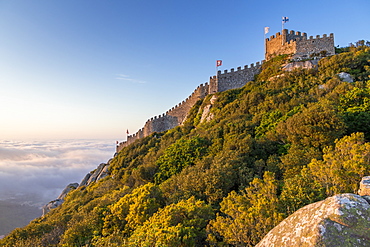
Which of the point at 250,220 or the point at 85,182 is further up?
the point at 250,220

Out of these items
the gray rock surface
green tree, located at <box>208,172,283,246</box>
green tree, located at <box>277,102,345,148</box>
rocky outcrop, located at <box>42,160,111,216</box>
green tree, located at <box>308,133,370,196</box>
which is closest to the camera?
the gray rock surface

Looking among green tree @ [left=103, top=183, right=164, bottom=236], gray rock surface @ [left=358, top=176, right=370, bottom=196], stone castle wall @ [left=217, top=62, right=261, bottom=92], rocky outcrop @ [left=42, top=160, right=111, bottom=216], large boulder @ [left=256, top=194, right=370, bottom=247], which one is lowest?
rocky outcrop @ [left=42, top=160, right=111, bottom=216]

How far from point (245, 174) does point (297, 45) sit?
3065cm

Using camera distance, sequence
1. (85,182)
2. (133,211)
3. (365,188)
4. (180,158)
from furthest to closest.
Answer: (85,182)
(180,158)
(133,211)
(365,188)

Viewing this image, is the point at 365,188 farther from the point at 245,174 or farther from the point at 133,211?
the point at 133,211

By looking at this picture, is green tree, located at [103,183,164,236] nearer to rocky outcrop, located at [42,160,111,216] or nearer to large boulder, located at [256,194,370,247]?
large boulder, located at [256,194,370,247]

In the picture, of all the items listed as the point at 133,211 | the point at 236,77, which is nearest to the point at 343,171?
the point at 133,211

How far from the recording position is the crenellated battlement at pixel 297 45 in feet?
115

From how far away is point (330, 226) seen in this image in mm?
4289

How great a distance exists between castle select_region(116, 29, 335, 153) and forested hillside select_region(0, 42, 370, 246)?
5587mm

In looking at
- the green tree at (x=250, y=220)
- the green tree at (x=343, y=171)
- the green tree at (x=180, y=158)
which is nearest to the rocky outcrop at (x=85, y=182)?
the green tree at (x=180, y=158)

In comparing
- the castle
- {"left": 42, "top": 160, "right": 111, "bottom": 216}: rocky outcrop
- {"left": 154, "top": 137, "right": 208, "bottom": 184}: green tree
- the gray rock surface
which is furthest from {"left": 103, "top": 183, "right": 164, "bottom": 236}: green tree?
the castle

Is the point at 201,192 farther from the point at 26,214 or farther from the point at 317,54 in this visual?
the point at 26,214

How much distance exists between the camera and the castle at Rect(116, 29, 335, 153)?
A: 35281 mm
